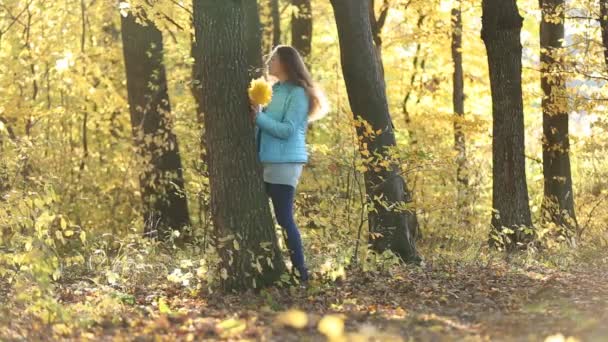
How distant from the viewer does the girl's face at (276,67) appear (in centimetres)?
697

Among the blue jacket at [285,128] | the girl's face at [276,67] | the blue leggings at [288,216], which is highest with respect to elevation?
the girl's face at [276,67]

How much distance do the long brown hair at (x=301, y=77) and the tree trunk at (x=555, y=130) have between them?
8097mm

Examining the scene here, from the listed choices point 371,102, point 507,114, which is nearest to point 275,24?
point 507,114

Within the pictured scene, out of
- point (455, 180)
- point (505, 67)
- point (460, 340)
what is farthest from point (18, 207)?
point (455, 180)

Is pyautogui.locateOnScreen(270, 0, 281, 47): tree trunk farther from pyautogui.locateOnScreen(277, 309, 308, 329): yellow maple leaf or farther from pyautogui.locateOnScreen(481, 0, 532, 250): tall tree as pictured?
pyautogui.locateOnScreen(277, 309, 308, 329): yellow maple leaf

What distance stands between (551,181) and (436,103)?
8.53 metres

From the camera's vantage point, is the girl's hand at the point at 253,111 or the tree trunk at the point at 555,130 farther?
the tree trunk at the point at 555,130

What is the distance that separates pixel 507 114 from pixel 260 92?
5748 mm

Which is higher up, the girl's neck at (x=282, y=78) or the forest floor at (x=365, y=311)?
the girl's neck at (x=282, y=78)

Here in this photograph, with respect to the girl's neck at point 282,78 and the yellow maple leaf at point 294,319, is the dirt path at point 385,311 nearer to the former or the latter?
the yellow maple leaf at point 294,319

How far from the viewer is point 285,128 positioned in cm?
670

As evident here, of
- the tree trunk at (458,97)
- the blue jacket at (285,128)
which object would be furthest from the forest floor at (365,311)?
the tree trunk at (458,97)

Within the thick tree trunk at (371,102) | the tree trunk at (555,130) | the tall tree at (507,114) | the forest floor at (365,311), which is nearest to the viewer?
the forest floor at (365,311)

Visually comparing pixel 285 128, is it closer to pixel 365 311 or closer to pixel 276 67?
pixel 276 67
